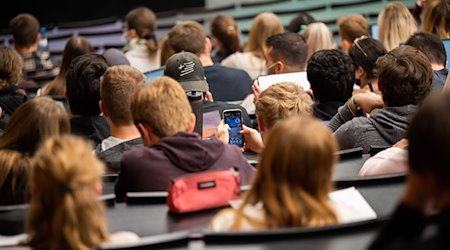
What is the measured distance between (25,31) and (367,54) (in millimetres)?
4028

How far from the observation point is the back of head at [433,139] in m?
2.38

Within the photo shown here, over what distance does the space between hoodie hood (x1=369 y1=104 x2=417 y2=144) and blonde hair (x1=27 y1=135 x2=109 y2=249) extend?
7.38 ft

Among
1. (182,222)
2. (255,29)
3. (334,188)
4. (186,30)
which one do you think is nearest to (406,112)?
(334,188)

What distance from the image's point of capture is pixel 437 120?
2389 millimetres

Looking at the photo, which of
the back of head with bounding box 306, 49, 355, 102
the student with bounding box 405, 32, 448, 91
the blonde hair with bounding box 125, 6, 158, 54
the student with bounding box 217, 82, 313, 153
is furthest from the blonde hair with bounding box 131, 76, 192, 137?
the blonde hair with bounding box 125, 6, 158, 54

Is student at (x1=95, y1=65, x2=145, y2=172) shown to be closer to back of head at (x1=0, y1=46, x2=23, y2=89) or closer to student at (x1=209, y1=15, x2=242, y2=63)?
back of head at (x1=0, y1=46, x2=23, y2=89)

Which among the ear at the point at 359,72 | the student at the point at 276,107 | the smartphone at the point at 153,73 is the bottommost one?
the ear at the point at 359,72

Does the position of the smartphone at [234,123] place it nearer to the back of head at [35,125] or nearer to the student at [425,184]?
the back of head at [35,125]

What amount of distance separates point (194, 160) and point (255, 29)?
479cm

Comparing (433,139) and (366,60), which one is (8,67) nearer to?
(366,60)

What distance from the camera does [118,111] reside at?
4641 millimetres

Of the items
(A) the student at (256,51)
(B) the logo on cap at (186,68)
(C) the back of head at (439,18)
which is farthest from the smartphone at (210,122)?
(A) the student at (256,51)

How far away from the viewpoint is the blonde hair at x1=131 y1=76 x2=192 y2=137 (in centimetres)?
377

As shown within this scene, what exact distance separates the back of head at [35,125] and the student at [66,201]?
956mm
